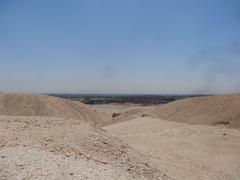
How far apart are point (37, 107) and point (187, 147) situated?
2208 cm

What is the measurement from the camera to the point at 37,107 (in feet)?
108

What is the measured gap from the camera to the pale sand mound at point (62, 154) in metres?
6.49

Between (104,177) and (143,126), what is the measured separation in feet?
38.1

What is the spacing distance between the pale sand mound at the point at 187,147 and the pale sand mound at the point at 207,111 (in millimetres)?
3895

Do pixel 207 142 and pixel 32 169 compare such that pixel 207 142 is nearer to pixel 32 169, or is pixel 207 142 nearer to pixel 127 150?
pixel 127 150

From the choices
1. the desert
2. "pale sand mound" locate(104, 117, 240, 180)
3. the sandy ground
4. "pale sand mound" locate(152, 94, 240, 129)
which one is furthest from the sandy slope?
the sandy ground

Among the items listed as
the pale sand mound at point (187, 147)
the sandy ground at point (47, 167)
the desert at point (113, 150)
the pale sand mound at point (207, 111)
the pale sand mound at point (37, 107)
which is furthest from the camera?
the pale sand mound at point (37, 107)

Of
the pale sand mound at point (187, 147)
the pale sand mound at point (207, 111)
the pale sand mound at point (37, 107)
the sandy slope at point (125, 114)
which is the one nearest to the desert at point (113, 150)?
the pale sand mound at point (187, 147)

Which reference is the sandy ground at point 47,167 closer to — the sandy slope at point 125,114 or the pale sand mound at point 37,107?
the sandy slope at point 125,114

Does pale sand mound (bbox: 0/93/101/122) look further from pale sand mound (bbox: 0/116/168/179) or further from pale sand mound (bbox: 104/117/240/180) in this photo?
pale sand mound (bbox: 0/116/168/179)

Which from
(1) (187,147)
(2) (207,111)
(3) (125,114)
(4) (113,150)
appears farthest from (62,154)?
(3) (125,114)

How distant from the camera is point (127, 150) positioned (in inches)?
380

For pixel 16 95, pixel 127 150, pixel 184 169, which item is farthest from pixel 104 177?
pixel 16 95

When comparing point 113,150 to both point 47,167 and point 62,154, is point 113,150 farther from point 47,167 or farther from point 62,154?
point 47,167
